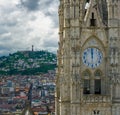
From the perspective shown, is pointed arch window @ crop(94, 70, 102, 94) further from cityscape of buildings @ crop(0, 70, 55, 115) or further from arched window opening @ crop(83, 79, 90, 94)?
cityscape of buildings @ crop(0, 70, 55, 115)

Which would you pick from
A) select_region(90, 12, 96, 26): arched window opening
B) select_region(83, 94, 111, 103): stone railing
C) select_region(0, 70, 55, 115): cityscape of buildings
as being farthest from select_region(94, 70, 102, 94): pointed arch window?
select_region(0, 70, 55, 115): cityscape of buildings

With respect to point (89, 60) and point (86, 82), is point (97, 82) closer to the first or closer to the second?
point (86, 82)

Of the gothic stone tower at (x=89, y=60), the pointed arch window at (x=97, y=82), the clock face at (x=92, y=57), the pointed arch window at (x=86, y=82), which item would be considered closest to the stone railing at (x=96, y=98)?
the gothic stone tower at (x=89, y=60)

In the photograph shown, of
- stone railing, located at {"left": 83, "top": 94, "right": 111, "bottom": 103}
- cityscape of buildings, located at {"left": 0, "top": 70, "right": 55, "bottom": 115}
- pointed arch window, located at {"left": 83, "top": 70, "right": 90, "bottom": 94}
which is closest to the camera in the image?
stone railing, located at {"left": 83, "top": 94, "right": 111, "bottom": 103}

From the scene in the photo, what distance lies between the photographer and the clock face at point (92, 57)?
4453 centimetres

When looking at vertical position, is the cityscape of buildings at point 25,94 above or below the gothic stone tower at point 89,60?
below

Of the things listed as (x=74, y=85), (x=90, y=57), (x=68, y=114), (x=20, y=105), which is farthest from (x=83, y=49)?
(x=20, y=105)

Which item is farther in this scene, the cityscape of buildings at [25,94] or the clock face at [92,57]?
the cityscape of buildings at [25,94]

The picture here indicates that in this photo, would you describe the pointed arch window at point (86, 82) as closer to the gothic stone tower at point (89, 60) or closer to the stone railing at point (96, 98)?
the gothic stone tower at point (89, 60)

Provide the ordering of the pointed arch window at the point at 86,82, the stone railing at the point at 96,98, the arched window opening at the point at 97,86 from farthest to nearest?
the arched window opening at the point at 97,86, the pointed arch window at the point at 86,82, the stone railing at the point at 96,98

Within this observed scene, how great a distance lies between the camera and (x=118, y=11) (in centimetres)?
4469

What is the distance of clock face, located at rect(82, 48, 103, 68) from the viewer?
44531mm

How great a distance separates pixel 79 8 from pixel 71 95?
8.58 m

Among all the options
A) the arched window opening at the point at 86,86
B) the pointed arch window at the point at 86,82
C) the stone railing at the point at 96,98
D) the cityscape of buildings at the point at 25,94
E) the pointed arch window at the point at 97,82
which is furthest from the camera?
the cityscape of buildings at the point at 25,94
